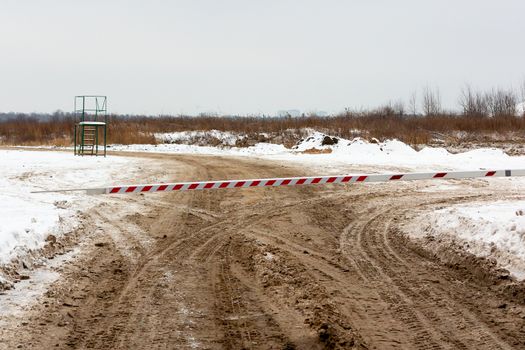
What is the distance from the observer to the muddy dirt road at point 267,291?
4.29m

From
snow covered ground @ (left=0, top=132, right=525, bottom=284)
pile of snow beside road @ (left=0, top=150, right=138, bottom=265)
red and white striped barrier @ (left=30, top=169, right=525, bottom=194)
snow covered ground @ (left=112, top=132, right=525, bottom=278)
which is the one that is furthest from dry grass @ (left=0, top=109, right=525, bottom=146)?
red and white striped barrier @ (left=30, top=169, right=525, bottom=194)

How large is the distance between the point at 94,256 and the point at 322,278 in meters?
3.33

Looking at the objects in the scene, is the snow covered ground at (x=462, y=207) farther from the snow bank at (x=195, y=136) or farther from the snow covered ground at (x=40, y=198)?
the snow bank at (x=195, y=136)

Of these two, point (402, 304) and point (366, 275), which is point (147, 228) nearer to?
point (366, 275)

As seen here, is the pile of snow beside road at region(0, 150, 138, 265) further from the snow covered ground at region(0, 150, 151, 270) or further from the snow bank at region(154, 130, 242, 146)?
the snow bank at region(154, 130, 242, 146)

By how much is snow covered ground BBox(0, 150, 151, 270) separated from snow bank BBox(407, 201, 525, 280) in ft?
20.3

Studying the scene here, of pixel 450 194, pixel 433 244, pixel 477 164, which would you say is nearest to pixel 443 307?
pixel 433 244

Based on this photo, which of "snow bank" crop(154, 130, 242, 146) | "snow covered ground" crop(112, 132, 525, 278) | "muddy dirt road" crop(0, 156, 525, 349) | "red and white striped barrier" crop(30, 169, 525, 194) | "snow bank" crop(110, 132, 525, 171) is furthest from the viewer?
"snow bank" crop(154, 130, 242, 146)

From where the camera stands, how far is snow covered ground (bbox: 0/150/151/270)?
6902 mm

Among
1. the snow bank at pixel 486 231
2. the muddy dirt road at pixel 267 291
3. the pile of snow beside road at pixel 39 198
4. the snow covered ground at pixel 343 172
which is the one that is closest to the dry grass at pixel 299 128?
the snow covered ground at pixel 343 172

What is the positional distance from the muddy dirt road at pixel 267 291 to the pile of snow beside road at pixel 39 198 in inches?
25.2

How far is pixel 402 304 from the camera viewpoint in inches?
204

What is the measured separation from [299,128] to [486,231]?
39.7m

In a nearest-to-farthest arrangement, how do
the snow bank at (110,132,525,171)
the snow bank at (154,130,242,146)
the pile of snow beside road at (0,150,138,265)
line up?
the pile of snow beside road at (0,150,138,265) < the snow bank at (110,132,525,171) < the snow bank at (154,130,242,146)
